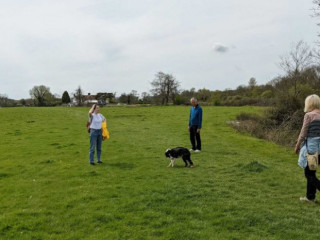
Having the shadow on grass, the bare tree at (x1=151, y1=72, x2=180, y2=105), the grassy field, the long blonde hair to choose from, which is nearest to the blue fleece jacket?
the grassy field

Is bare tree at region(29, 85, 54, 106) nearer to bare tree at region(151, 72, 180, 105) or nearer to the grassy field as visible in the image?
bare tree at region(151, 72, 180, 105)

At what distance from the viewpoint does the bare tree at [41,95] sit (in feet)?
293

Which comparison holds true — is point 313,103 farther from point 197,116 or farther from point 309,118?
point 197,116

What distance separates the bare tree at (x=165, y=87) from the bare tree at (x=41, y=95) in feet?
136

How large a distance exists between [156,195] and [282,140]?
42.8ft

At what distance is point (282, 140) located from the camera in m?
17.5

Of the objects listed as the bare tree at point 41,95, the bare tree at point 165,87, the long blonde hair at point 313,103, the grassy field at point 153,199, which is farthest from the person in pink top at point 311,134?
the bare tree at point 41,95

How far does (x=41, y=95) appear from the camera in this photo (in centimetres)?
9169

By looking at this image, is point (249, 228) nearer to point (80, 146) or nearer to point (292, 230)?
point (292, 230)

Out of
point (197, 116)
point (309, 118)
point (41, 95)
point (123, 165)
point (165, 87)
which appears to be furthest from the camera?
point (41, 95)

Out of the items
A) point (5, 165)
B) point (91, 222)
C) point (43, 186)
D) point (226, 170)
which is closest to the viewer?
point (91, 222)

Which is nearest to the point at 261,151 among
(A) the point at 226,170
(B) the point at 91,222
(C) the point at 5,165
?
(A) the point at 226,170

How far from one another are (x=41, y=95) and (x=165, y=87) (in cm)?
4625

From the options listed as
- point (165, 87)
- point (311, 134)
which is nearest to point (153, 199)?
point (311, 134)
